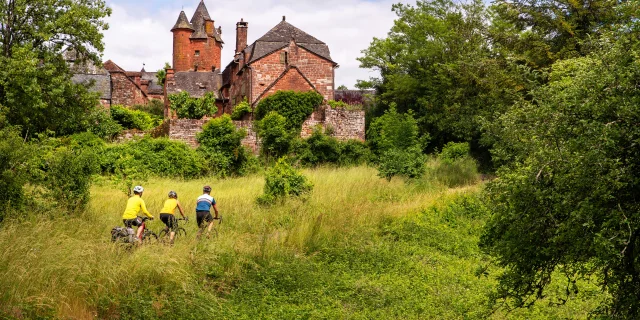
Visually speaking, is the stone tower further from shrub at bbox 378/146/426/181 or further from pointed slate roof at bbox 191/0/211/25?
shrub at bbox 378/146/426/181

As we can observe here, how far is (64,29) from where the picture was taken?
2652 centimetres

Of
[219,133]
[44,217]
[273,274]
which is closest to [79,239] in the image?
[44,217]

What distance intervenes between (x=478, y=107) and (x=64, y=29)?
17.1m

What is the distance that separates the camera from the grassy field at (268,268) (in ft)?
33.2

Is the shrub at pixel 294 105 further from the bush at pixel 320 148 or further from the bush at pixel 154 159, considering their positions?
the bush at pixel 154 159

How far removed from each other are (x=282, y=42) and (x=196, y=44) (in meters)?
23.0

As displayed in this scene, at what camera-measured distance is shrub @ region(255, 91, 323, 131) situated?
3369 cm

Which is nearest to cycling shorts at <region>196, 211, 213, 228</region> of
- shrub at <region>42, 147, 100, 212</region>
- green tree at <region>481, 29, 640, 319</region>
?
shrub at <region>42, 147, 100, 212</region>

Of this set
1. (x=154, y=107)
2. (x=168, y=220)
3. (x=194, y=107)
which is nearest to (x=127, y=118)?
(x=194, y=107)

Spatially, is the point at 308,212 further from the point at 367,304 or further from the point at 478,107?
the point at 478,107

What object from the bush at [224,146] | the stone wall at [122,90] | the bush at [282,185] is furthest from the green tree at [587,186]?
the stone wall at [122,90]

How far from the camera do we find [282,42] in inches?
1599

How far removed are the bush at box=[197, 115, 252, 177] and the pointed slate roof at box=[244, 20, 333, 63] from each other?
10.1 meters

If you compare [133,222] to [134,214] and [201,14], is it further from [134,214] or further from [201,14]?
[201,14]
